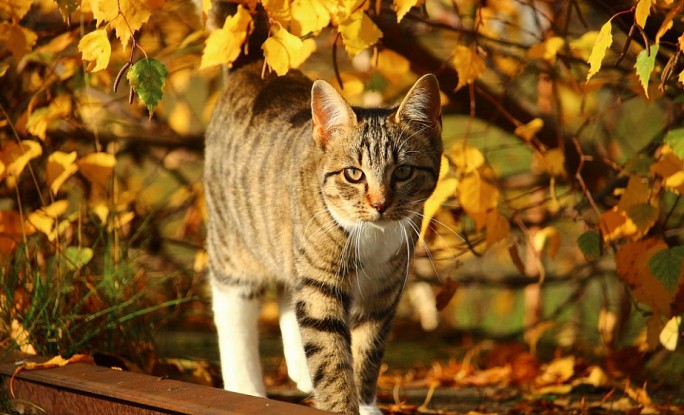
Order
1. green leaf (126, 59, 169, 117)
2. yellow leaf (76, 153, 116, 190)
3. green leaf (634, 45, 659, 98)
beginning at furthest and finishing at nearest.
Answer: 1. yellow leaf (76, 153, 116, 190)
2. green leaf (126, 59, 169, 117)
3. green leaf (634, 45, 659, 98)

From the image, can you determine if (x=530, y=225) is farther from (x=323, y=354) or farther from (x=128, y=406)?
(x=128, y=406)

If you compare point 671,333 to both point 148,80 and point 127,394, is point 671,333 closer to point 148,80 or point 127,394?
point 127,394

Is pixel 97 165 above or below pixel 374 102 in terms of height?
above

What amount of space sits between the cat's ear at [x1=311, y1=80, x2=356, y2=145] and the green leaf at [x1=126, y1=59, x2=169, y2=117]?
0.58 metres

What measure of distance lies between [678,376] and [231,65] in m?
2.45

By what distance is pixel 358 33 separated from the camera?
9.66ft

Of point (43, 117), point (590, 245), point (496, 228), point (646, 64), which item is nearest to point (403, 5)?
point (646, 64)

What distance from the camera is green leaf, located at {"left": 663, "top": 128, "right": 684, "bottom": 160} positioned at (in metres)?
2.81

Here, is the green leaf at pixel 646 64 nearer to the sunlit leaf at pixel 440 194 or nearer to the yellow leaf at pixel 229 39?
the sunlit leaf at pixel 440 194

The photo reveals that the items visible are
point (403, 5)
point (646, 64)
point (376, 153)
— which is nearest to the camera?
point (646, 64)

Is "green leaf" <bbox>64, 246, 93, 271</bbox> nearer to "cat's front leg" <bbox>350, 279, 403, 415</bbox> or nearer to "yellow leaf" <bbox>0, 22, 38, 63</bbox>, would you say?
"yellow leaf" <bbox>0, 22, 38, 63</bbox>

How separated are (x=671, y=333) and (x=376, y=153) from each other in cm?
115

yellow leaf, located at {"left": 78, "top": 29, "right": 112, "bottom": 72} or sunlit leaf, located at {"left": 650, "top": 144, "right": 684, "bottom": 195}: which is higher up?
yellow leaf, located at {"left": 78, "top": 29, "right": 112, "bottom": 72}

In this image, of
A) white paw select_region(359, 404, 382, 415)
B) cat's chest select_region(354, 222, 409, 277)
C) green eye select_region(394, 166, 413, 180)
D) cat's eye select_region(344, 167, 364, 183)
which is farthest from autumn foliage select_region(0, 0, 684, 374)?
white paw select_region(359, 404, 382, 415)
